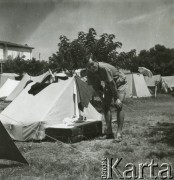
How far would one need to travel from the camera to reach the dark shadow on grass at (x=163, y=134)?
19.9 ft

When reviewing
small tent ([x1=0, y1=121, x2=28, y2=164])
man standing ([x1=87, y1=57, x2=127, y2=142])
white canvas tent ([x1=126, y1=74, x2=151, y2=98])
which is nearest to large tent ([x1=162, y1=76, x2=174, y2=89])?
white canvas tent ([x1=126, y1=74, x2=151, y2=98])

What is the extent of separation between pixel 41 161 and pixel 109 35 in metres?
8.75

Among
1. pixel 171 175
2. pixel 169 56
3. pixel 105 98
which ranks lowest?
pixel 171 175

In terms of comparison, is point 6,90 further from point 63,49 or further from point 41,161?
point 41,161

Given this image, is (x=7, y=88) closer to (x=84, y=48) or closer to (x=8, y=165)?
(x=84, y=48)

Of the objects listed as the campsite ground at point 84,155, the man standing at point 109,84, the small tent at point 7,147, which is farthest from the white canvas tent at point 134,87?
the small tent at point 7,147

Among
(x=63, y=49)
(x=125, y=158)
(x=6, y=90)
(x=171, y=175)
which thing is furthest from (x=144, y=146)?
(x=6, y=90)

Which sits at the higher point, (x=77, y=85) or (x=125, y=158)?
(x=77, y=85)

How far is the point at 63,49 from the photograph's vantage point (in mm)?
12836

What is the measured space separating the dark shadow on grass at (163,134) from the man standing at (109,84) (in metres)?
0.72

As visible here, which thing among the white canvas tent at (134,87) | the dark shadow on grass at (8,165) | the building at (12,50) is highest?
the building at (12,50)

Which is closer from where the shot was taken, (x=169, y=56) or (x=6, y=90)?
(x=6, y=90)

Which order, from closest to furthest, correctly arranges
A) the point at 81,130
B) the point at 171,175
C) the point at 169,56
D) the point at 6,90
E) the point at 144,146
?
1. the point at 171,175
2. the point at 144,146
3. the point at 81,130
4. the point at 6,90
5. the point at 169,56

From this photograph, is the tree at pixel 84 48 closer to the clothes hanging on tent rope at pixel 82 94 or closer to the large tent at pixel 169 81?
the clothes hanging on tent rope at pixel 82 94
